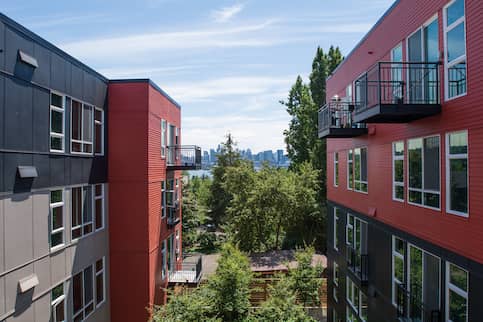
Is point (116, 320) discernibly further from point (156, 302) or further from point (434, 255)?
point (434, 255)

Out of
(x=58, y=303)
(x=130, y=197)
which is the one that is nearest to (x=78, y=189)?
(x=130, y=197)

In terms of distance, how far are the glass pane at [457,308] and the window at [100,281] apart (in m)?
11.7

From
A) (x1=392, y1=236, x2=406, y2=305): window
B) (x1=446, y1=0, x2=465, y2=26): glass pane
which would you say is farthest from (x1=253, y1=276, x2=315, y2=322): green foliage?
(x1=446, y1=0, x2=465, y2=26): glass pane

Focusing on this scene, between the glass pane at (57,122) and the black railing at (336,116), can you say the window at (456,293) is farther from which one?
the glass pane at (57,122)

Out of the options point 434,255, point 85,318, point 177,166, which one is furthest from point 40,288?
point 434,255

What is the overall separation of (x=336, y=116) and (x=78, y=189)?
995 cm

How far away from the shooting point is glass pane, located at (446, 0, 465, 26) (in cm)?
694

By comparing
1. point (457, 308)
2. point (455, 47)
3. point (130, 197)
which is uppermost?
point (455, 47)

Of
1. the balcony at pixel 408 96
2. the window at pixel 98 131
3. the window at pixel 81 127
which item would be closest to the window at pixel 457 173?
the balcony at pixel 408 96

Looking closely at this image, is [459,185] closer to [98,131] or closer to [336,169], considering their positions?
[336,169]

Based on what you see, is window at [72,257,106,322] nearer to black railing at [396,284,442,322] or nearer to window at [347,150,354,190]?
black railing at [396,284,442,322]

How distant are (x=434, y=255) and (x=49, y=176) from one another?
10.5 metres

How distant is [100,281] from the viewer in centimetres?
1387

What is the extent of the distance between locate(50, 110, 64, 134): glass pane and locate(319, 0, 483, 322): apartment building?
8921 mm
